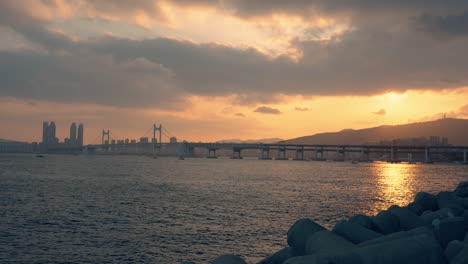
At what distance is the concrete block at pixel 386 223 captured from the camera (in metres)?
9.73

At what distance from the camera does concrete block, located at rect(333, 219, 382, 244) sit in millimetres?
7721

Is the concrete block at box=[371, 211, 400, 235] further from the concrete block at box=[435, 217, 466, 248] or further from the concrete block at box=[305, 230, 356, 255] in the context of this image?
the concrete block at box=[305, 230, 356, 255]

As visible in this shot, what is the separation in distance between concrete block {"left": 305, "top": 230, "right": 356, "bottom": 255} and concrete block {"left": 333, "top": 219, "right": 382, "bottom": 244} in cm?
83

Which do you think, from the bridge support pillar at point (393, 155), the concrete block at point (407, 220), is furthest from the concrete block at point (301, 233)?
the bridge support pillar at point (393, 155)

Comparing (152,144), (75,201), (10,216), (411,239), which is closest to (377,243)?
(411,239)

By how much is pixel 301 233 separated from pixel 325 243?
1.23 meters

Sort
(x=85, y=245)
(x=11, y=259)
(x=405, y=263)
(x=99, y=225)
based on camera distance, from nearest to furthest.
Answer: (x=405, y=263) < (x=11, y=259) < (x=85, y=245) < (x=99, y=225)

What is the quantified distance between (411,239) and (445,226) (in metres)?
3.89

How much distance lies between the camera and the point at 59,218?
20.0m

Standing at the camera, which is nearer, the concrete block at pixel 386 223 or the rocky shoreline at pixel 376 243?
the rocky shoreline at pixel 376 243

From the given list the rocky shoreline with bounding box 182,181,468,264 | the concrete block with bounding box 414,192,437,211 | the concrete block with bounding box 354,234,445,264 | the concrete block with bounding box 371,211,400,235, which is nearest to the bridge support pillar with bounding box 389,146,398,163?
the concrete block with bounding box 414,192,437,211

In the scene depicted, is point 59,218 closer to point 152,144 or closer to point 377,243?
point 377,243

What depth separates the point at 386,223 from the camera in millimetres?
9875

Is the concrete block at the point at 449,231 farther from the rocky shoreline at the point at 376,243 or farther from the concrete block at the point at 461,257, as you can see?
the concrete block at the point at 461,257
